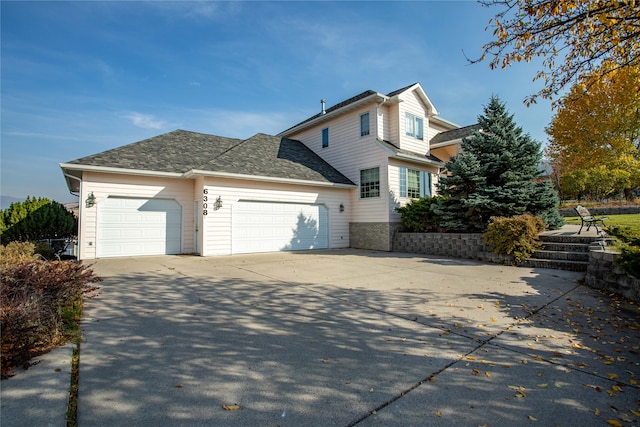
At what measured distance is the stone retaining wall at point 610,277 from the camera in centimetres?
518

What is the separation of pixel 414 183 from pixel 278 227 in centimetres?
674

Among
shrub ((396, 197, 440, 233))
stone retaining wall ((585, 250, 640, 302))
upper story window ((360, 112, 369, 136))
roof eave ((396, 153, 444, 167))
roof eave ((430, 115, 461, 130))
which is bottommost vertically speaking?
stone retaining wall ((585, 250, 640, 302))

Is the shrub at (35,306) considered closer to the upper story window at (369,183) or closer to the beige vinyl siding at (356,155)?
the beige vinyl siding at (356,155)

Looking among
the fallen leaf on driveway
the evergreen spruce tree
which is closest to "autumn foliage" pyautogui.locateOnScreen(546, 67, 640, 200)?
the evergreen spruce tree

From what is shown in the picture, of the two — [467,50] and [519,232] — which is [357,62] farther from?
[519,232]

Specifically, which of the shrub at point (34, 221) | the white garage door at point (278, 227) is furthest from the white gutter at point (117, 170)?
the shrub at point (34, 221)

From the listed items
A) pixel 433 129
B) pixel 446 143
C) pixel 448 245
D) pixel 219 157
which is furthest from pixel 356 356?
pixel 433 129

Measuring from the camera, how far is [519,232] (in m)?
8.95

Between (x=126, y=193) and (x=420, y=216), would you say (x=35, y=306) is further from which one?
(x=420, y=216)

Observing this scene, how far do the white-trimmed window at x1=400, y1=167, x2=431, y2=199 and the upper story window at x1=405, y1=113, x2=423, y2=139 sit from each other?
1.84 metres

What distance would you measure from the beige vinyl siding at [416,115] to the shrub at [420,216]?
299cm

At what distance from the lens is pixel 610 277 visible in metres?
5.85

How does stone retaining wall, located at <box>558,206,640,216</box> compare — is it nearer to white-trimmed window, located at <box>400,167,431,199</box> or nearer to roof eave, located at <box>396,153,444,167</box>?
roof eave, located at <box>396,153,444,167</box>

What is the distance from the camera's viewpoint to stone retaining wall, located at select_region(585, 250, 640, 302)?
17.0 ft
